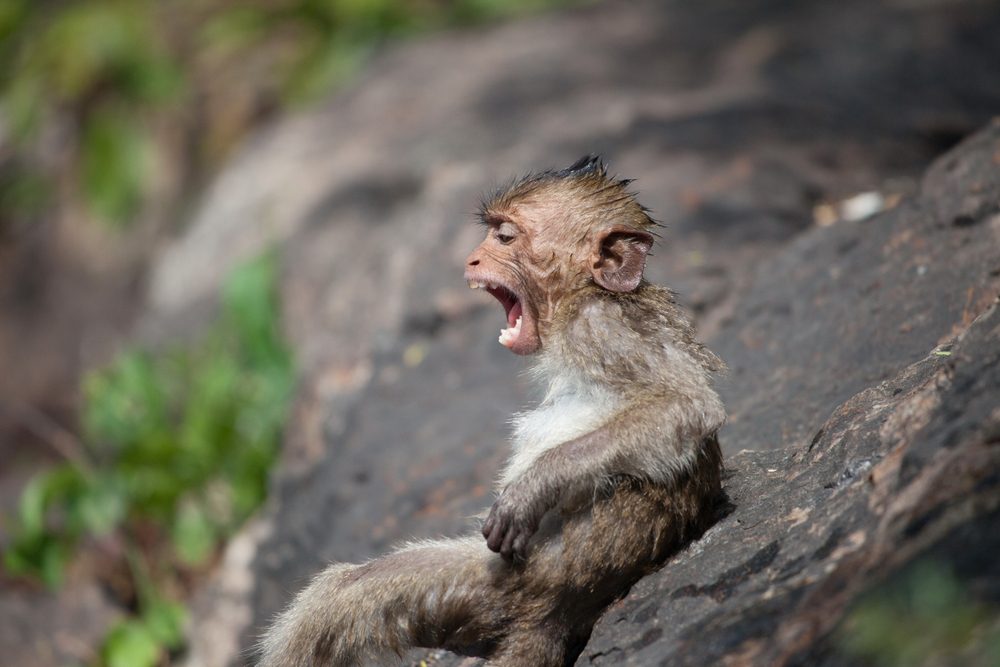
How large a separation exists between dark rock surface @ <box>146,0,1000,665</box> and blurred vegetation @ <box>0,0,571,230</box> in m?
1.53

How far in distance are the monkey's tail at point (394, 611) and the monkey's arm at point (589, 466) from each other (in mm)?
183

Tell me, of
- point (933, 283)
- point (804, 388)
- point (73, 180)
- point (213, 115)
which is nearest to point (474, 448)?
point (804, 388)

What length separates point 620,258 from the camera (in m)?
4.24

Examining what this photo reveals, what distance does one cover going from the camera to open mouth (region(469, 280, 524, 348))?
14.2 feet

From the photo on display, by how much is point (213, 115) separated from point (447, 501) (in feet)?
31.5

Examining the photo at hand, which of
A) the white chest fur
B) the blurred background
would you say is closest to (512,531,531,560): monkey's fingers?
the white chest fur

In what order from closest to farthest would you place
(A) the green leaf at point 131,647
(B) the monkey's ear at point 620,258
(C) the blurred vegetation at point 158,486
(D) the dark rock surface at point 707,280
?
(D) the dark rock surface at point 707,280
(B) the monkey's ear at point 620,258
(A) the green leaf at point 131,647
(C) the blurred vegetation at point 158,486

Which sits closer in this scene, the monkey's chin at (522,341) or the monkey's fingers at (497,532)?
the monkey's fingers at (497,532)

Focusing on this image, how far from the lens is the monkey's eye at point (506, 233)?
4.43 metres

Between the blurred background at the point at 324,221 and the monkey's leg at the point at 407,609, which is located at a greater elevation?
the blurred background at the point at 324,221

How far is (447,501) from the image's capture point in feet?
19.2

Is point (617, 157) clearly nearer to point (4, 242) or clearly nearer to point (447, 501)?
point (447, 501)

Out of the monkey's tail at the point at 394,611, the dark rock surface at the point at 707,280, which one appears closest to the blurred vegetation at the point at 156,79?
the dark rock surface at the point at 707,280

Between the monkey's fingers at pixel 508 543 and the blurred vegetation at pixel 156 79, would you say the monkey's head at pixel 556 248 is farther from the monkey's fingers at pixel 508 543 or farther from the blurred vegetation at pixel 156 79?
the blurred vegetation at pixel 156 79
